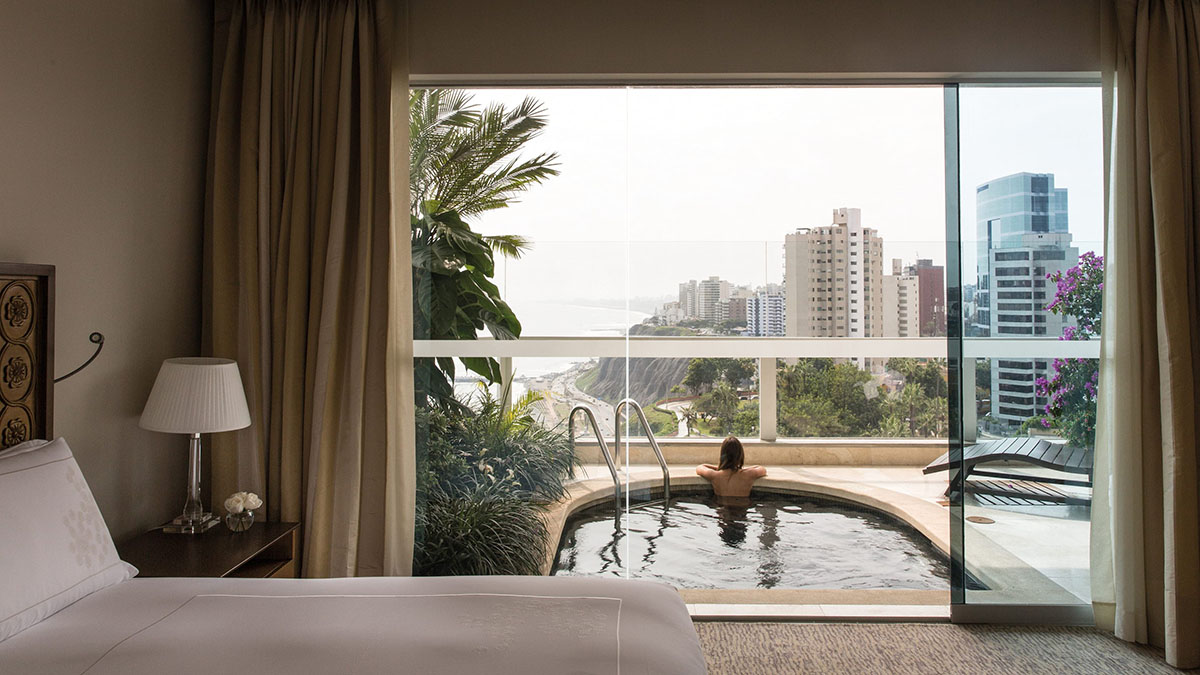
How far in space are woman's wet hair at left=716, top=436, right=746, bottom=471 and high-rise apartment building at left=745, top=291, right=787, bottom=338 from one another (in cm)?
52

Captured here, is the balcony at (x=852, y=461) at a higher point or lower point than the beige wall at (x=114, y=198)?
lower

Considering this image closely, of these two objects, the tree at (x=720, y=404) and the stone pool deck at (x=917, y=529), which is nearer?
the stone pool deck at (x=917, y=529)

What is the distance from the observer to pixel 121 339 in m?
2.63

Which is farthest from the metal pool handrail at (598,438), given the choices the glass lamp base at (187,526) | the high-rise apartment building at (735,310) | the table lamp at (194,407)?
the glass lamp base at (187,526)

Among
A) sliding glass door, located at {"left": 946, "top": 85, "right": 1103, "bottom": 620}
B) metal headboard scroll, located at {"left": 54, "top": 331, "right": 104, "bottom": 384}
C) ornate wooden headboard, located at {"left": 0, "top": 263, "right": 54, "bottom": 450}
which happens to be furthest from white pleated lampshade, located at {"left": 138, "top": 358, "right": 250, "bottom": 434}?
sliding glass door, located at {"left": 946, "top": 85, "right": 1103, "bottom": 620}

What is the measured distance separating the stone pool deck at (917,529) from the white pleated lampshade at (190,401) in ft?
4.55

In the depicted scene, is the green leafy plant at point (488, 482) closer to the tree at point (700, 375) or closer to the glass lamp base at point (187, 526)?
the tree at point (700, 375)

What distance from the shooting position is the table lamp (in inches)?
98.2

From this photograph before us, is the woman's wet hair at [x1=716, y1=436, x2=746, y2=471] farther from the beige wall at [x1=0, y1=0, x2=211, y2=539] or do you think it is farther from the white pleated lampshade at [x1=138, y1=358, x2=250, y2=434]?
the beige wall at [x1=0, y1=0, x2=211, y2=539]

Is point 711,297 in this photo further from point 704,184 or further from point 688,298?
point 704,184

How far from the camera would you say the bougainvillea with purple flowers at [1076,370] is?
118 inches

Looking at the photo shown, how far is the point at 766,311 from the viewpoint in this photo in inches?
124

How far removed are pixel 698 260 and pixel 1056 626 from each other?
213 centimetres

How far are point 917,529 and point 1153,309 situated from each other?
129 centimetres
